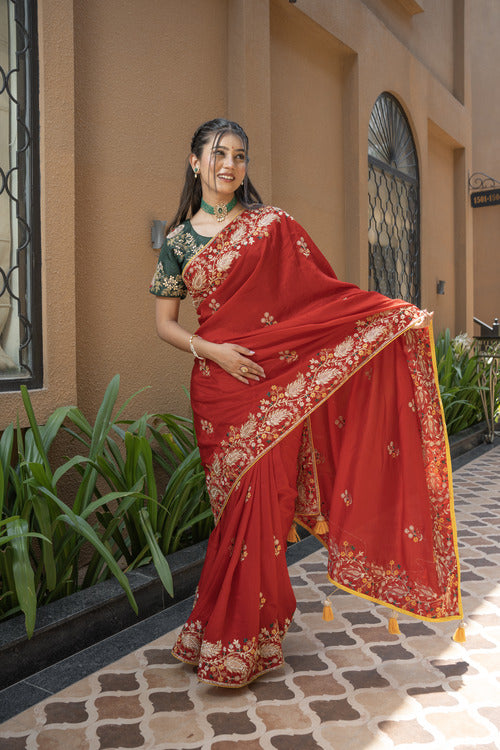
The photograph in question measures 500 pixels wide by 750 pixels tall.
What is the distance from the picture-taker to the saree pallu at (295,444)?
2.04m

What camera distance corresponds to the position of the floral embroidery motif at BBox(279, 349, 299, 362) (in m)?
2.11

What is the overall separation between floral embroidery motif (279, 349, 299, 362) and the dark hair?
18.5 inches

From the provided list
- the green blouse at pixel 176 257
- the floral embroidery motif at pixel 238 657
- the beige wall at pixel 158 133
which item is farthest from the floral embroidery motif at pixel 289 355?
the beige wall at pixel 158 133

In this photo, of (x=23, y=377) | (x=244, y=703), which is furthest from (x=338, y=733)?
(x=23, y=377)

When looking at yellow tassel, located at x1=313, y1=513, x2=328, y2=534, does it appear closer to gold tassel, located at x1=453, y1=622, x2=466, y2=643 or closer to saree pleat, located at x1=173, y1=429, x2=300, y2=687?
saree pleat, located at x1=173, y1=429, x2=300, y2=687

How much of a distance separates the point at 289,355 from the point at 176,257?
0.47 metres

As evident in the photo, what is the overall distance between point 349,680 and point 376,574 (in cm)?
32

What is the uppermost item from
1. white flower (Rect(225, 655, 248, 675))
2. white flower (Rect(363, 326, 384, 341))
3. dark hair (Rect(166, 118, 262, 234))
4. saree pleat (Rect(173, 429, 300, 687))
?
dark hair (Rect(166, 118, 262, 234))

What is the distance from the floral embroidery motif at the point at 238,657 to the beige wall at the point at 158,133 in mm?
1266

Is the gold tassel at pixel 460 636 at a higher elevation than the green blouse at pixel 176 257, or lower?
lower

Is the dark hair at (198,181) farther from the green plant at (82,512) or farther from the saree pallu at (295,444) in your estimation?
the green plant at (82,512)

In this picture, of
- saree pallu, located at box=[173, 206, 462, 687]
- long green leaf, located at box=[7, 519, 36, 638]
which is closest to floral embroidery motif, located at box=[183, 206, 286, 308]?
saree pallu, located at box=[173, 206, 462, 687]

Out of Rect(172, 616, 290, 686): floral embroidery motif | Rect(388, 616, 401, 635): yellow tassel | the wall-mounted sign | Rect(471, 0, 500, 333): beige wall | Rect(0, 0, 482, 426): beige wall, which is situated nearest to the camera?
Rect(172, 616, 290, 686): floral embroidery motif

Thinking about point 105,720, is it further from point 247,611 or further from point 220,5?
point 220,5
